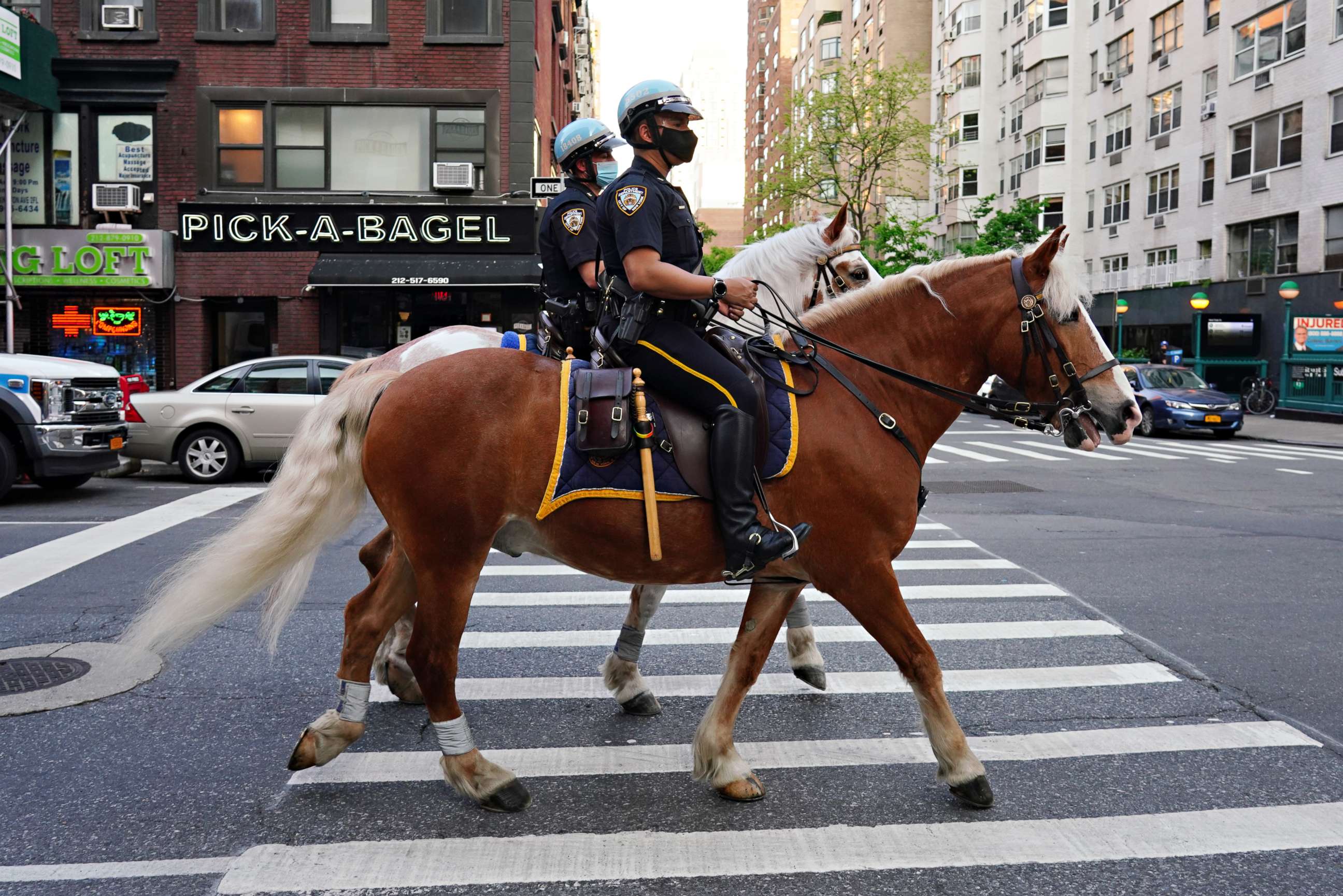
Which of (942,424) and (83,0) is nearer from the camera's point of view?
(942,424)

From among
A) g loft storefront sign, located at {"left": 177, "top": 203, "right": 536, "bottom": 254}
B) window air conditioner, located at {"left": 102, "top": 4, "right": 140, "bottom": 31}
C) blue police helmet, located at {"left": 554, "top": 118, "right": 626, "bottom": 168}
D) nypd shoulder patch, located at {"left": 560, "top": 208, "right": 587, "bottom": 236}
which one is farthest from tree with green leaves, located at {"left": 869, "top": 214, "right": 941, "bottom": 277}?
nypd shoulder patch, located at {"left": 560, "top": 208, "right": 587, "bottom": 236}

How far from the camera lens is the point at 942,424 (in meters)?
4.60

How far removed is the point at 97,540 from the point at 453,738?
23.9 ft

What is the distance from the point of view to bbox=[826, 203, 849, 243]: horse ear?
6.80 meters

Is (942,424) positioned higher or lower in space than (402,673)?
higher

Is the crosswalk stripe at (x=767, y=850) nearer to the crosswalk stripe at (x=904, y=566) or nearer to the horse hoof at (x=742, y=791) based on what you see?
the horse hoof at (x=742, y=791)

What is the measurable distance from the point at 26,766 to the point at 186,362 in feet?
71.9

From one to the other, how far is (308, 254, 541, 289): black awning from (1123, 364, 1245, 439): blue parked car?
14.8 metres

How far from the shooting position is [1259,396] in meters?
31.7

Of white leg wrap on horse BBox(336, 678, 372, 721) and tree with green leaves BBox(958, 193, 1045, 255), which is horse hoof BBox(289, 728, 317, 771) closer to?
white leg wrap on horse BBox(336, 678, 372, 721)

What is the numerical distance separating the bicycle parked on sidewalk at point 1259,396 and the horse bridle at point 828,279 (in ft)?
96.4

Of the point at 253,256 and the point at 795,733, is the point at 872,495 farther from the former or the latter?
the point at 253,256

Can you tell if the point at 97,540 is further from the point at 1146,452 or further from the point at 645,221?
the point at 1146,452

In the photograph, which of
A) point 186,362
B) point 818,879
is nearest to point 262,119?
point 186,362
